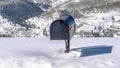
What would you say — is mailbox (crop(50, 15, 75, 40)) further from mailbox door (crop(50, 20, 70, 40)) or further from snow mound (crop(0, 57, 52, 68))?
snow mound (crop(0, 57, 52, 68))

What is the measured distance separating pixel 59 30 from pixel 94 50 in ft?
5.05

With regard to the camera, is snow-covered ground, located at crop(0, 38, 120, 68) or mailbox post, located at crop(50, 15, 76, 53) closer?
snow-covered ground, located at crop(0, 38, 120, 68)

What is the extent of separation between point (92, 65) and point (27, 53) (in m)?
3.48

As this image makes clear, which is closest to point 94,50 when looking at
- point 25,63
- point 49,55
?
point 49,55

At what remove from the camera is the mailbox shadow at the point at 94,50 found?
41.4 feet

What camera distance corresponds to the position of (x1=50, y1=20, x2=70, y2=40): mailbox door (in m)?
12.5

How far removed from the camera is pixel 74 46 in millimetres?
14156

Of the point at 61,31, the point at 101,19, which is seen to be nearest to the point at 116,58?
the point at 61,31

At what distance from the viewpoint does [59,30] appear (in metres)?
12.6

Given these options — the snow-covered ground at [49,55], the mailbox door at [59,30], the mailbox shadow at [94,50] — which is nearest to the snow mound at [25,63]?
the snow-covered ground at [49,55]

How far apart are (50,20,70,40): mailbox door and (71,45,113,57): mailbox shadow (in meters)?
0.87

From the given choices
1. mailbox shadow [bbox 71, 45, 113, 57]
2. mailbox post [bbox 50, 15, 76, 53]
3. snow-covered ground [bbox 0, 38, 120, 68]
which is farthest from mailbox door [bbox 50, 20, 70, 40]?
mailbox shadow [bbox 71, 45, 113, 57]

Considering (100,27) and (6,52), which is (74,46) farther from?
(100,27)

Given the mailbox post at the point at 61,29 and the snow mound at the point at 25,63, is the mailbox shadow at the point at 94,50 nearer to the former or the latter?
the mailbox post at the point at 61,29
